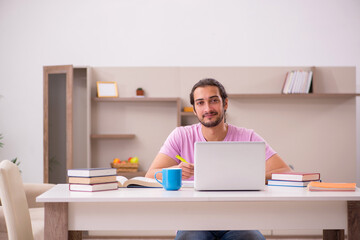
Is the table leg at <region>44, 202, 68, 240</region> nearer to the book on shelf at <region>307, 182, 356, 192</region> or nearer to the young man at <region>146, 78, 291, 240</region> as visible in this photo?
the young man at <region>146, 78, 291, 240</region>

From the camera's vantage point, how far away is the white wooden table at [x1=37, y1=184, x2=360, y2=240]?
5.46 feet

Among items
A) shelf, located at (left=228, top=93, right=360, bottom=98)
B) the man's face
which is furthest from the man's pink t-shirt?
shelf, located at (left=228, top=93, right=360, bottom=98)

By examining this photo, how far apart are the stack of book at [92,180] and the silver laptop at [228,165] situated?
0.37 meters

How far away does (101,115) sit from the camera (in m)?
4.96

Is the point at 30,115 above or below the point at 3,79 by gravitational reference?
below

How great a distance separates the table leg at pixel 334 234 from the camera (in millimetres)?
2043

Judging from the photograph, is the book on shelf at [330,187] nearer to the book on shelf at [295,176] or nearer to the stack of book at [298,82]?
the book on shelf at [295,176]

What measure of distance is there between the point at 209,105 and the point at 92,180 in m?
0.92

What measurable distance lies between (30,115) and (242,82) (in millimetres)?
2627

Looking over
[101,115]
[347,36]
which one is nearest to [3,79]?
[101,115]

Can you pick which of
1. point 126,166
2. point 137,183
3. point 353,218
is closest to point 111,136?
point 126,166

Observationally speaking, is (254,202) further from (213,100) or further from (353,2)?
(353,2)

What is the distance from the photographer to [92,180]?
1828 millimetres

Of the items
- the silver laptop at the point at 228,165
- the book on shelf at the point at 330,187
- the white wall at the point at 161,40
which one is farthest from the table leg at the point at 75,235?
the white wall at the point at 161,40
